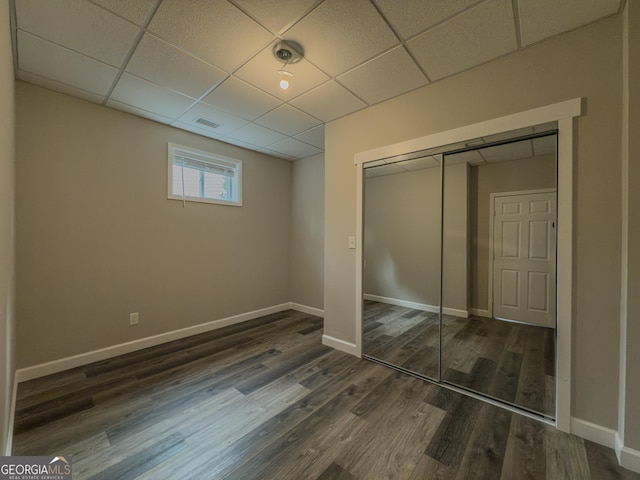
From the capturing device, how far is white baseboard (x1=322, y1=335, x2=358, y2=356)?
2906 millimetres

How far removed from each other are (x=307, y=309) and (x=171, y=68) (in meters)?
3.75

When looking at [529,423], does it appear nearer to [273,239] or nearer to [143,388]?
[143,388]

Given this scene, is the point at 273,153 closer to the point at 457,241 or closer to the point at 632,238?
the point at 457,241

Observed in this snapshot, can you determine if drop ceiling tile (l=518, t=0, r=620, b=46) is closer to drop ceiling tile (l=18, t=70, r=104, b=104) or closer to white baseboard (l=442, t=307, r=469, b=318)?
white baseboard (l=442, t=307, r=469, b=318)

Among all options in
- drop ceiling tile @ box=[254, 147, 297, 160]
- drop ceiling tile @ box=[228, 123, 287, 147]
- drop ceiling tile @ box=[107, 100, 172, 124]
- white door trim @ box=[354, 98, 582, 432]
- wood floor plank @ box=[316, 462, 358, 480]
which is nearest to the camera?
wood floor plank @ box=[316, 462, 358, 480]

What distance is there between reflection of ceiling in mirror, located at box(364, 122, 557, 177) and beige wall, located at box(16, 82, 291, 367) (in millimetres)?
2455

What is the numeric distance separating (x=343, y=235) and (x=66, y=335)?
3.11 m

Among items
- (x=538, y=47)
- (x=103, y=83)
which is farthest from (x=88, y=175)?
(x=538, y=47)

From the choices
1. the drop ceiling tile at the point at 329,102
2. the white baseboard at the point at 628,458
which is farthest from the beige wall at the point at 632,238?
the drop ceiling tile at the point at 329,102

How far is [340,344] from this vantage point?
3.02 m

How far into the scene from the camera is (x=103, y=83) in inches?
92.1

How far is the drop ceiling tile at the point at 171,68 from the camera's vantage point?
1.91 meters

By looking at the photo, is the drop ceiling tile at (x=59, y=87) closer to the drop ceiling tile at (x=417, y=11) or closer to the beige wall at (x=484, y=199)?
the drop ceiling tile at (x=417, y=11)

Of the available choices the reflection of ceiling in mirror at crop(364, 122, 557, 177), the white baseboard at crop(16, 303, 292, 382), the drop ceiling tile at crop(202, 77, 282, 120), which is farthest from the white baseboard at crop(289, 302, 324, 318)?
A: the drop ceiling tile at crop(202, 77, 282, 120)
